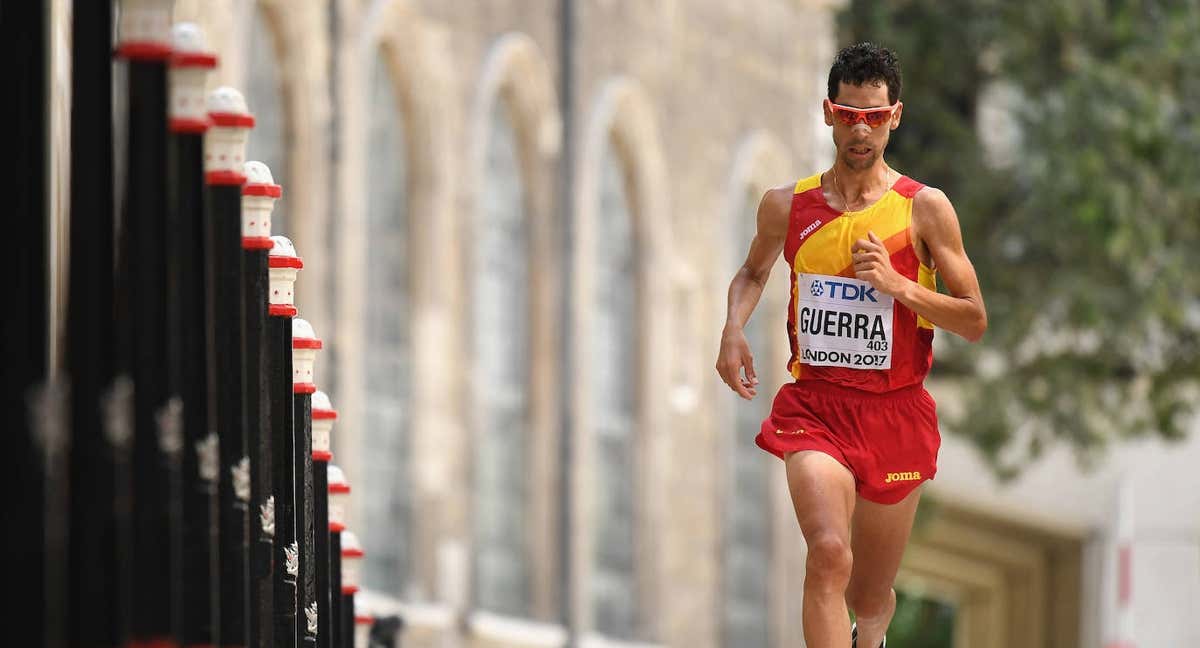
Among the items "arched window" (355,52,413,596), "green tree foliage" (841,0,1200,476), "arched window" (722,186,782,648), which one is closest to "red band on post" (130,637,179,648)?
"arched window" (355,52,413,596)

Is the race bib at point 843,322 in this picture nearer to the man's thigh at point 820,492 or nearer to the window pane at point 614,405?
the man's thigh at point 820,492

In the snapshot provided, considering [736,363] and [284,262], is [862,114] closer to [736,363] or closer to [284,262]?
[736,363]

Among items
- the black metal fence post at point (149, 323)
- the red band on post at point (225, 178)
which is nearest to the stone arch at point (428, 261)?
the red band on post at point (225, 178)

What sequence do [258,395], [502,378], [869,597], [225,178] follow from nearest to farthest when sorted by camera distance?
[225,178]
[258,395]
[869,597]
[502,378]

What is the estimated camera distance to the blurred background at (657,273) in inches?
846

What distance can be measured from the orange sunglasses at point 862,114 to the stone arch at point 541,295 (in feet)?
54.8

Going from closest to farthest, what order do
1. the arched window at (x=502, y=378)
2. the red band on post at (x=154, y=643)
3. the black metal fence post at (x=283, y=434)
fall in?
1. the red band on post at (x=154, y=643)
2. the black metal fence post at (x=283, y=434)
3. the arched window at (x=502, y=378)

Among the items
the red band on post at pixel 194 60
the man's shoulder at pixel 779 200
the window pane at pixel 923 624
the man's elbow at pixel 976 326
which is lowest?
the window pane at pixel 923 624

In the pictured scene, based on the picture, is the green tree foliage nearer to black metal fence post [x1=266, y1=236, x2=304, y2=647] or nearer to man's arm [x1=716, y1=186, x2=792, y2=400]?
man's arm [x1=716, y1=186, x2=792, y2=400]

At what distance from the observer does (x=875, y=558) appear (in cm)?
695

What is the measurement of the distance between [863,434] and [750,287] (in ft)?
1.57

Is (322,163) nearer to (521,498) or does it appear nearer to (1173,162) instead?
(521,498)

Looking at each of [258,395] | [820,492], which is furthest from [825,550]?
[258,395]

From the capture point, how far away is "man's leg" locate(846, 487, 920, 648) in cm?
689
